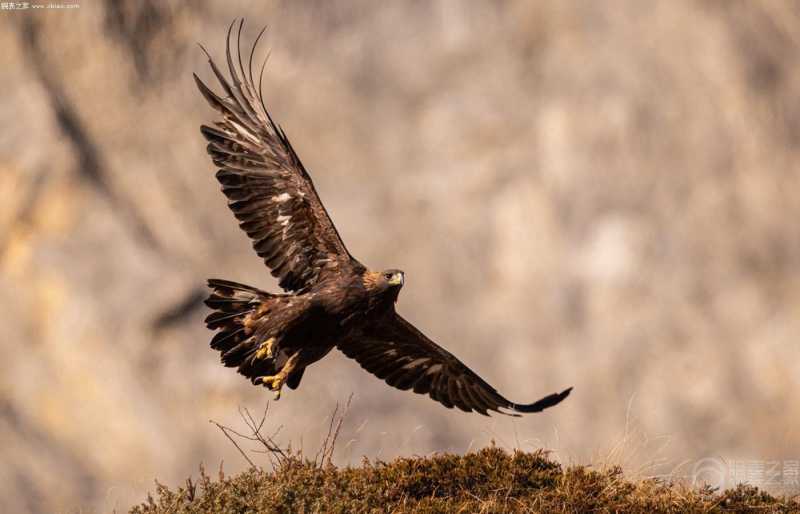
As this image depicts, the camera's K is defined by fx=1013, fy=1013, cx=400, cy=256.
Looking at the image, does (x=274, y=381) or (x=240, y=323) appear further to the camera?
(x=240, y=323)

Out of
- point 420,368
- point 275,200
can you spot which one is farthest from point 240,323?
point 420,368

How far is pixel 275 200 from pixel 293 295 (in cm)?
86

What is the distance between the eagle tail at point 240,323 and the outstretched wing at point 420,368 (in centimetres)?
135

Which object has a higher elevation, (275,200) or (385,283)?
(275,200)

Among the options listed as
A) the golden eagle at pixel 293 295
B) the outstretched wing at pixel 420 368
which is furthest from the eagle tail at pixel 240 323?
the outstretched wing at pixel 420 368

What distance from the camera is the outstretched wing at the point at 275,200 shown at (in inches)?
325

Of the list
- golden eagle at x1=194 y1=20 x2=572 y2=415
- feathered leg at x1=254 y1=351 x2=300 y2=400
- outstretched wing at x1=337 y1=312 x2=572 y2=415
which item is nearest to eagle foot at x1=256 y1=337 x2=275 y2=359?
golden eagle at x1=194 y1=20 x2=572 y2=415

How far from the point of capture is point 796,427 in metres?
15.0

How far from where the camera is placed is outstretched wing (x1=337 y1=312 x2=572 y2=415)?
902cm

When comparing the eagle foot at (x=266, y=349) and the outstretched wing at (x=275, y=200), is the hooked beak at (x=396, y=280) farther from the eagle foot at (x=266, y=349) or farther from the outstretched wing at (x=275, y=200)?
the eagle foot at (x=266, y=349)

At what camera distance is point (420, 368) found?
9.26 m

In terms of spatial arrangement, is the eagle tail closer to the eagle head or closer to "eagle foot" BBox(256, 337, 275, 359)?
"eagle foot" BBox(256, 337, 275, 359)

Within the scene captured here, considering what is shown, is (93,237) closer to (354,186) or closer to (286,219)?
(354,186)

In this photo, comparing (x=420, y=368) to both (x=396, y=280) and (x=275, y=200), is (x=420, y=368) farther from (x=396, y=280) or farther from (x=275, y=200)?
(x=275, y=200)
